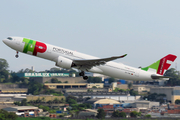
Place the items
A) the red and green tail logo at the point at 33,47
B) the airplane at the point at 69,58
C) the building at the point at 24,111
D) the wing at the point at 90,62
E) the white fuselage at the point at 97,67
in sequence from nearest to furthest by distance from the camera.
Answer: the wing at the point at 90,62
the red and green tail logo at the point at 33,47
the airplane at the point at 69,58
the white fuselage at the point at 97,67
the building at the point at 24,111

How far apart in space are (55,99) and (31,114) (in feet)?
123

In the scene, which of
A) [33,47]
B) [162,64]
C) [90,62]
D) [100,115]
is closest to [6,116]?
[100,115]

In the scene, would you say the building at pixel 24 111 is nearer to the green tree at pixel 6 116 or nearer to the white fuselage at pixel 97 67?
the green tree at pixel 6 116

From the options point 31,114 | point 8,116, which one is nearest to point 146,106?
point 31,114

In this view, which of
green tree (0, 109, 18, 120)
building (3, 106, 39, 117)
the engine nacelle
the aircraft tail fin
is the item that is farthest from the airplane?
building (3, 106, 39, 117)

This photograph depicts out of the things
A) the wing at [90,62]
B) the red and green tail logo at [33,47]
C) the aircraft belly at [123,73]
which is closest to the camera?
the wing at [90,62]

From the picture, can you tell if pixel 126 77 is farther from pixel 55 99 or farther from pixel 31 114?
pixel 55 99

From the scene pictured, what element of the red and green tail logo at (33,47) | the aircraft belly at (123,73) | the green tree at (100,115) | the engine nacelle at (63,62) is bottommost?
the green tree at (100,115)

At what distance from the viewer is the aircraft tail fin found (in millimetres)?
69500

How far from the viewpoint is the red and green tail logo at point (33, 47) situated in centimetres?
6066

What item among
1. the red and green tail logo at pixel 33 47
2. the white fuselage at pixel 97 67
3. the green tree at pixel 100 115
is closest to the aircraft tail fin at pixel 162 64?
the white fuselage at pixel 97 67

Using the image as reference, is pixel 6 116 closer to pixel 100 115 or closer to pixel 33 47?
pixel 100 115

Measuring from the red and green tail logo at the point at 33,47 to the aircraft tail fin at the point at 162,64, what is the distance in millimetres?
23959

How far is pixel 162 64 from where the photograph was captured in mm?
69625
